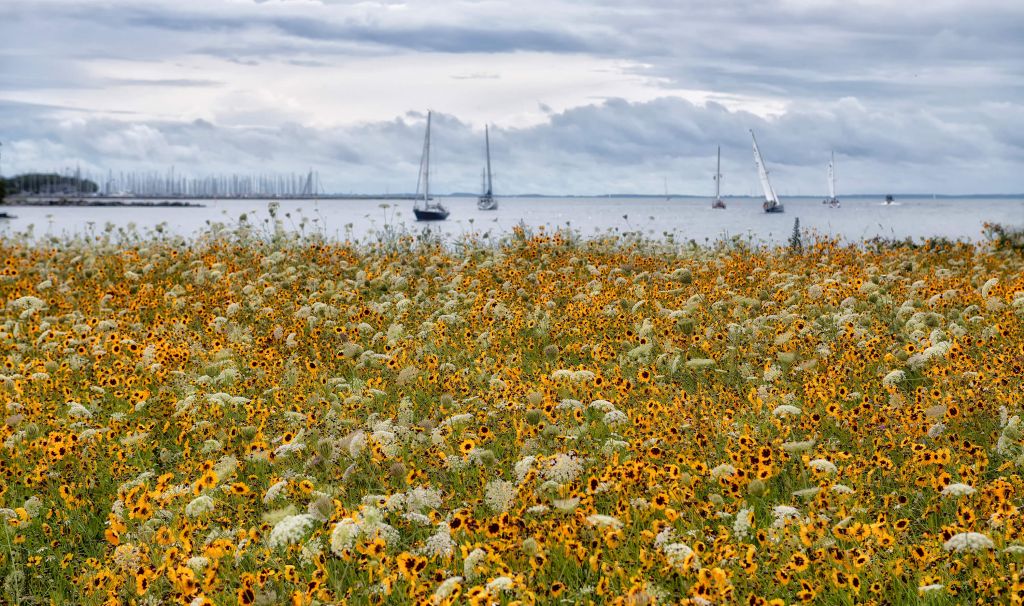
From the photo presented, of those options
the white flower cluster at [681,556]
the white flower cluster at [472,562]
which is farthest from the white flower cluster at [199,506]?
the white flower cluster at [681,556]

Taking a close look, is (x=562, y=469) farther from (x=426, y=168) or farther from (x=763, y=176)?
(x=763, y=176)

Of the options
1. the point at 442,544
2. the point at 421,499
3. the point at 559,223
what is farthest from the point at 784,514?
the point at 559,223

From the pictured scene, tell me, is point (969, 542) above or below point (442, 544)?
above

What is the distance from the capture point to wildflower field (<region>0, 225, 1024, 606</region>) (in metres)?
4.23

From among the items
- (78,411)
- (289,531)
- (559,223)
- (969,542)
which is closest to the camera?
(969,542)

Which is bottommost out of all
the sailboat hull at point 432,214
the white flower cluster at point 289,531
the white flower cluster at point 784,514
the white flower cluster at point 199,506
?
the white flower cluster at point 199,506

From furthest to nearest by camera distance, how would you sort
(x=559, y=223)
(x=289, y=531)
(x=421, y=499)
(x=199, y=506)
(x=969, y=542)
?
(x=559, y=223) < (x=199, y=506) < (x=421, y=499) < (x=289, y=531) < (x=969, y=542)

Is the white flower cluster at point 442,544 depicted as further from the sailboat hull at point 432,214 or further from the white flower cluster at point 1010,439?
the sailboat hull at point 432,214

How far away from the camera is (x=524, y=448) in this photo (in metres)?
5.57

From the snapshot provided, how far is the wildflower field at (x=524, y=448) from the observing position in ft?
13.9

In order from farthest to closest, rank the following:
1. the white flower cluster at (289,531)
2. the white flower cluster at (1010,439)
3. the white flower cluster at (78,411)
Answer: the white flower cluster at (78,411), the white flower cluster at (1010,439), the white flower cluster at (289,531)

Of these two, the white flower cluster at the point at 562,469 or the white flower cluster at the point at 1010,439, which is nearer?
the white flower cluster at the point at 562,469

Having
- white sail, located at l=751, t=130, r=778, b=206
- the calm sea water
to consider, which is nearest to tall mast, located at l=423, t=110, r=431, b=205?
the calm sea water

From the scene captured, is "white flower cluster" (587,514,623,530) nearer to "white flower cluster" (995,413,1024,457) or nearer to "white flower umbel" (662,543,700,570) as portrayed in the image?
"white flower umbel" (662,543,700,570)
